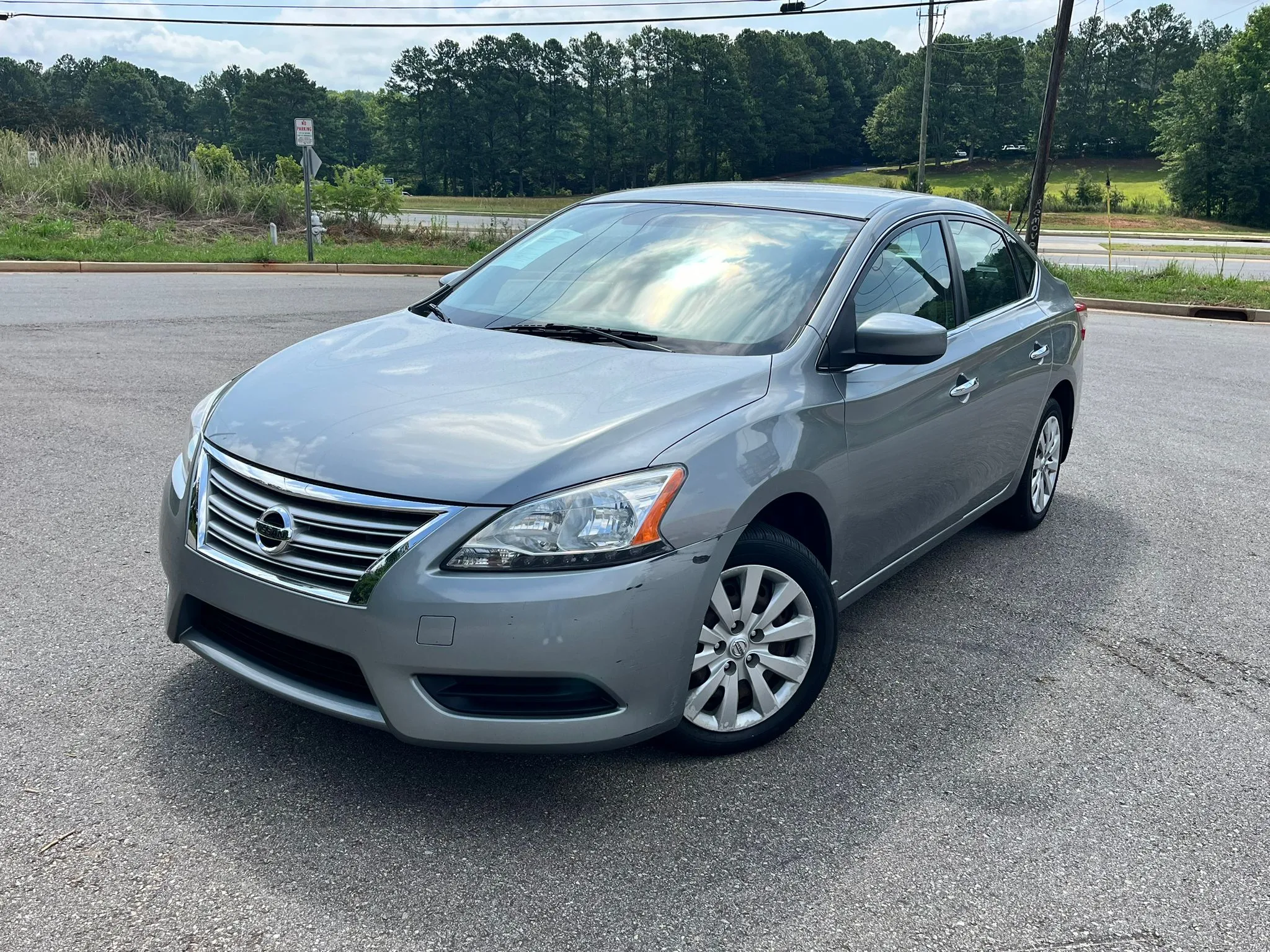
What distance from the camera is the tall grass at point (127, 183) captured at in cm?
2239

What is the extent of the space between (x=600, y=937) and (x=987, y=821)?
1.19 meters

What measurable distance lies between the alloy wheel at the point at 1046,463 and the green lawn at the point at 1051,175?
66.2m

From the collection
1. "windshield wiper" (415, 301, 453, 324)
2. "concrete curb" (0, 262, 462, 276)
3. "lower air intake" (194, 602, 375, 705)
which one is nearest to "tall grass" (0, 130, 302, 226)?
"concrete curb" (0, 262, 462, 276)

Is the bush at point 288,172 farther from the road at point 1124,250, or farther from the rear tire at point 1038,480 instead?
the rear tire at point 1038,480

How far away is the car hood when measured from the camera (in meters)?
2.78

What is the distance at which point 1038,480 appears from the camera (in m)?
5.56

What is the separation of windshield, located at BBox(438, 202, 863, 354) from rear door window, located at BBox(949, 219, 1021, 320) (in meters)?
0.85

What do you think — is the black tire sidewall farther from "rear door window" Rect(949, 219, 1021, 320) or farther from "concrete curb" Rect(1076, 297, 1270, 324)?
"concrete curb" Rect(1076, 297, 1270, 324)

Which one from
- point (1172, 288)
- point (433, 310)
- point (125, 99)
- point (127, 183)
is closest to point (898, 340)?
point (433, 310)

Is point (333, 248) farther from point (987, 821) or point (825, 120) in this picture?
point (825, 120)

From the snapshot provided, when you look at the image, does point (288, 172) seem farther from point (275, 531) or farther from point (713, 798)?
point (713, 798)

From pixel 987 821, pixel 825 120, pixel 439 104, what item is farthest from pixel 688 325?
pixel 825 120

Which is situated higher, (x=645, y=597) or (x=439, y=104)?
(x=439, y=104)

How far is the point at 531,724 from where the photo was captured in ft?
9.05
